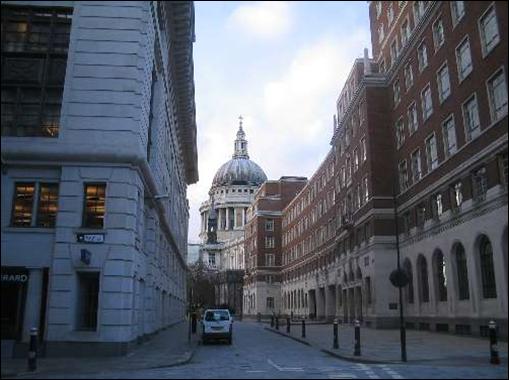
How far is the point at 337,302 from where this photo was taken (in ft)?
198

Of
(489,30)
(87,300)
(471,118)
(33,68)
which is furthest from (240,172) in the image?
(87,300)

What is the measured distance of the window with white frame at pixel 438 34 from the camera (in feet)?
116

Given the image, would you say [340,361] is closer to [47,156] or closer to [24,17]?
[47,156]

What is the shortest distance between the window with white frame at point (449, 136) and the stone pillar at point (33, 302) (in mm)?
24171

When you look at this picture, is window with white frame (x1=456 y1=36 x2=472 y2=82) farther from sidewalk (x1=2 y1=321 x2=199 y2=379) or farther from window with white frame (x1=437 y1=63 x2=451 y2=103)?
sidewalk (x1=2 y1=321 x2=199 y2=379)

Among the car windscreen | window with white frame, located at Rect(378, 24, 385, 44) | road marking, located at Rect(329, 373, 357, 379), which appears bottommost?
road marking, located at Rect(329, 373, 357, 379)

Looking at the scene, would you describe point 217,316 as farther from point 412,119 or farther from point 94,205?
point 412,119

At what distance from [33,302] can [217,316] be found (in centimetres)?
1170

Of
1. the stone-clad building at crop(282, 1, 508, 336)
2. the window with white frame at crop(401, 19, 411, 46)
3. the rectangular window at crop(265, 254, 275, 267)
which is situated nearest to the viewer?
the stone-clad building at crop(282, 1, 508, 336)

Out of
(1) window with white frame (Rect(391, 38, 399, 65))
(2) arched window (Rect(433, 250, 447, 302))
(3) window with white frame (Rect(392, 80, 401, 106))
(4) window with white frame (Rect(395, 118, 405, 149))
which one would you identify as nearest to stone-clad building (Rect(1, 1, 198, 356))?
(2) arched window (Rect(433, 250, 447, 302))

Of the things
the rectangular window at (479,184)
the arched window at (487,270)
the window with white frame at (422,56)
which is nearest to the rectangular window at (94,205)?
the rectangular window at (479,184)

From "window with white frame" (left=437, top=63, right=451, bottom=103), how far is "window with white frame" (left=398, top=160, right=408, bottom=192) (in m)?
8.60

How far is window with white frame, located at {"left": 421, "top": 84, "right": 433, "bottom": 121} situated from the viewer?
37906 mm

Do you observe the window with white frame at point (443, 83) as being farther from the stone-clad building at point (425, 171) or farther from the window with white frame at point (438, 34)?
the window with white frame at point (438, 34)
